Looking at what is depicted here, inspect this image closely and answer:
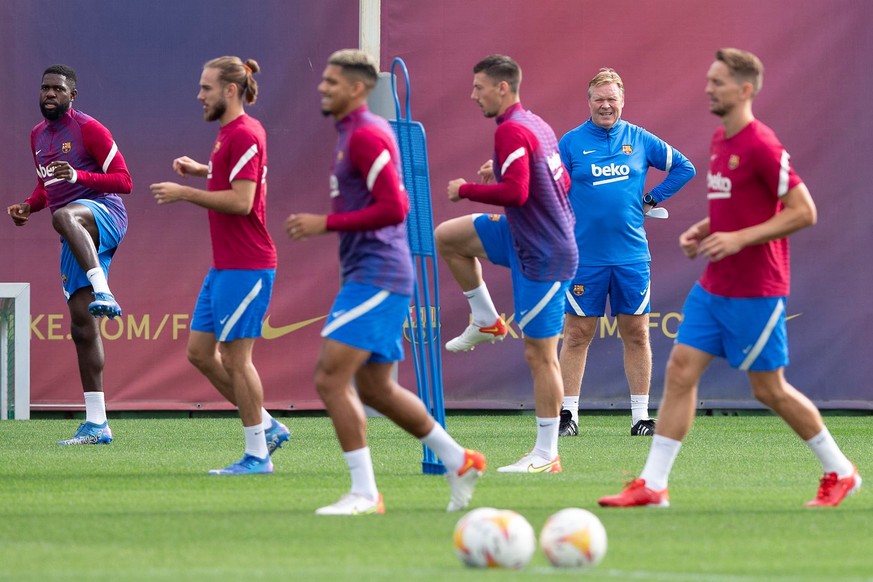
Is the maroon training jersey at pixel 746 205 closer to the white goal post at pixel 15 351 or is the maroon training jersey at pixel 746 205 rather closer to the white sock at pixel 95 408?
the white sock at pixel 95 408

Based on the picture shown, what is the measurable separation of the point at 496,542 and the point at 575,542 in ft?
0.81

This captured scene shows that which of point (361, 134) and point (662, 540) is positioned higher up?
point (361, 134)

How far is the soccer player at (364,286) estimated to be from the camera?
6160 mm

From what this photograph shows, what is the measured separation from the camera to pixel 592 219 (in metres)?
10.8

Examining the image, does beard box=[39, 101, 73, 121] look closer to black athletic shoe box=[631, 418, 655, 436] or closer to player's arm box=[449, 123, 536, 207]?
A: player's arm box=[449, 123, 536, 207]

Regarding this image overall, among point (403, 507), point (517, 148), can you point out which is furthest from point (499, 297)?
point (403, 507)

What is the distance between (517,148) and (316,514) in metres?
2.26

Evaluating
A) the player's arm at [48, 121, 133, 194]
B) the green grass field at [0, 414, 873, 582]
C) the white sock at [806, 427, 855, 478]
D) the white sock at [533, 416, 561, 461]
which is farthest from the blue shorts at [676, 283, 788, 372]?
the player's arm at [48, 121, 133, 194]

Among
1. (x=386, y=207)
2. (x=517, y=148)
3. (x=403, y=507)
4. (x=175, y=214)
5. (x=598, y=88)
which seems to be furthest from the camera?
(x=175, y=214)

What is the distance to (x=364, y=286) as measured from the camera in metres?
6.24

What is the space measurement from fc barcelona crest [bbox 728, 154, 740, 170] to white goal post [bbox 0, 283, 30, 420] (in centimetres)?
718

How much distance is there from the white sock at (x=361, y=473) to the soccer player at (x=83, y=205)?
13.4 feet

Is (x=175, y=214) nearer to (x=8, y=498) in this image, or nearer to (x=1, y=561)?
(x=8, y=498)

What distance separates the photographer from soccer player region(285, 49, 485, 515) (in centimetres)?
616
